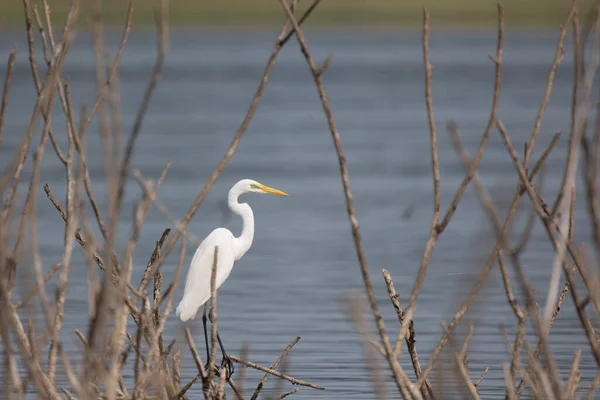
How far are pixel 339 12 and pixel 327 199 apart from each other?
7411cm

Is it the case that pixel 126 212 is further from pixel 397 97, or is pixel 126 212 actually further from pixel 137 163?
pixel 397 97

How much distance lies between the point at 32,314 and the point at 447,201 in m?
12.6

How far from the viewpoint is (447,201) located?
1609cm

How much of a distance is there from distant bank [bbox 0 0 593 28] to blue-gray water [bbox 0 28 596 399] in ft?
73.4

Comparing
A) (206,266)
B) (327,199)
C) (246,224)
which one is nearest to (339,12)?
(327,199)

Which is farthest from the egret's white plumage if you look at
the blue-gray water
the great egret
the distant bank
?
the distant bank

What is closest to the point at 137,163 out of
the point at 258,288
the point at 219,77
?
the point at 258,288

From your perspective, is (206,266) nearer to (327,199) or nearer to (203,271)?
(203,271)

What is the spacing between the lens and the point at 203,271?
667 cm

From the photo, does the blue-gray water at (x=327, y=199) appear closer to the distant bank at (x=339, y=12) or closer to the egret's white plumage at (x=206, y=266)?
the egret's white plumage at (x=206, y=266)

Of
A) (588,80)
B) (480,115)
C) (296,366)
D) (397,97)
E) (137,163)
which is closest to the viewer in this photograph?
(588,80)

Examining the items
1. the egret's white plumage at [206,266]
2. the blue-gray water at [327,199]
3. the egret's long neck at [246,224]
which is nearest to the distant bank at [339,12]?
the blue-gray water at [327,199]

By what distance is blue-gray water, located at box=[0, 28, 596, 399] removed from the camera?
8.49 m

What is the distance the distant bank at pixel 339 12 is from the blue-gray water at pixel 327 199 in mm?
22376
